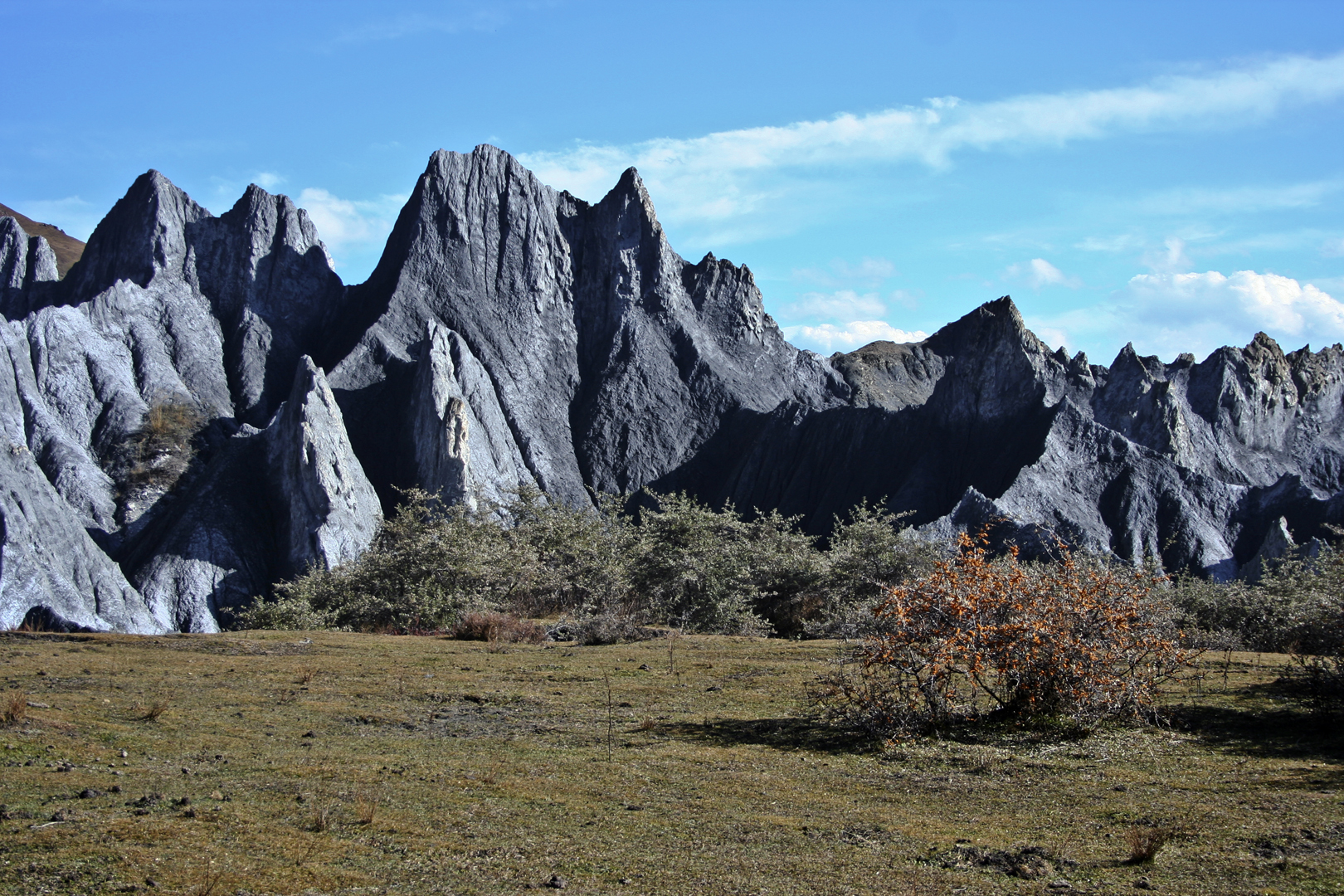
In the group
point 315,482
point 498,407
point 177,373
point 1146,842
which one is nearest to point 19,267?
point 177,373

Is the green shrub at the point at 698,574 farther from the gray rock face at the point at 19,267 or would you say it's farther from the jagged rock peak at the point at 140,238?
the gray rock face at the point at 19,267

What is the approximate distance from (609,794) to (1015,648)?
15.5 ft

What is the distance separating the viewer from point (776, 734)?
12023mm

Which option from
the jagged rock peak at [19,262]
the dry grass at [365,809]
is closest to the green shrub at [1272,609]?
the dry grass at [365,809]

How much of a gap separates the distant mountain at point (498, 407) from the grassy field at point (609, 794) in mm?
34099

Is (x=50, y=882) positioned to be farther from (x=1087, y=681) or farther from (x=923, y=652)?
(x=1087, y=681)

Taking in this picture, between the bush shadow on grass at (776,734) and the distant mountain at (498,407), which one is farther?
the distant mountain at (498,407)

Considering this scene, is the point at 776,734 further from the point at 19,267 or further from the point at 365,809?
the point at 19,267

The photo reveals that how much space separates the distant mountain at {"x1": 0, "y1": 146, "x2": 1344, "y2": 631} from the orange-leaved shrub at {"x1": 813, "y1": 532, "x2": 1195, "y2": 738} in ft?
118

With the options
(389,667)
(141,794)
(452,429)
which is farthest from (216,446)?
(141,794)

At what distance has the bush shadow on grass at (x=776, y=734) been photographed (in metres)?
11.4

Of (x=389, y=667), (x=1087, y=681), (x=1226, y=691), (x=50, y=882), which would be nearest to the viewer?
(x=50, y=882)

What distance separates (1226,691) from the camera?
13.8m

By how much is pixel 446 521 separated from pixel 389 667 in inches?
581
